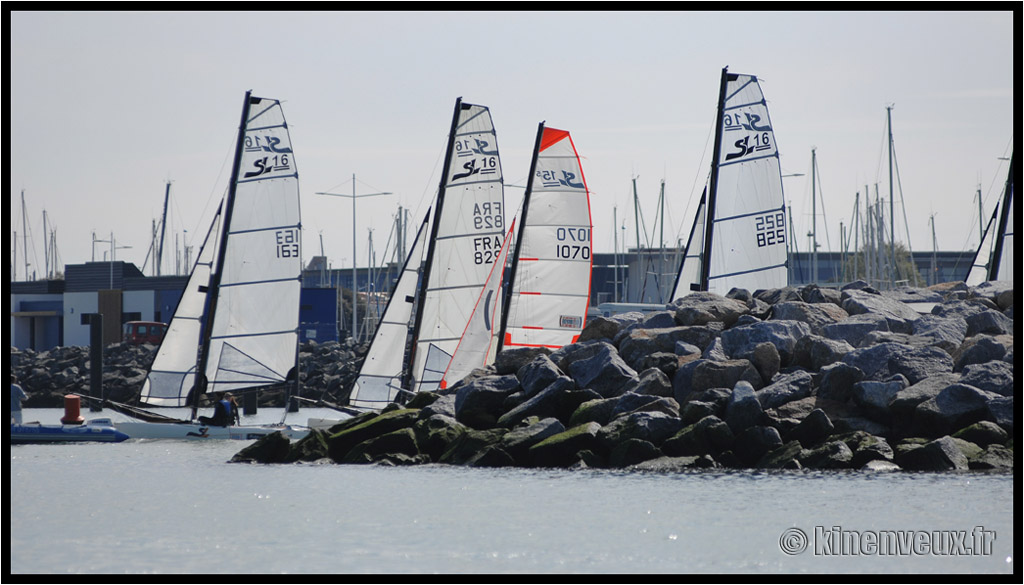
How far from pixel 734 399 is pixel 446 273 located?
12.5 metres

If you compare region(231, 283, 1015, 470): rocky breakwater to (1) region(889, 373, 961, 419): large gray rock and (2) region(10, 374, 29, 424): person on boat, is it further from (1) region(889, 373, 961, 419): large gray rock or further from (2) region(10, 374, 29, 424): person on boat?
(2) region(10, 374, 29, 424): person on boat

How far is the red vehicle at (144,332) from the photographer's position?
73.7m

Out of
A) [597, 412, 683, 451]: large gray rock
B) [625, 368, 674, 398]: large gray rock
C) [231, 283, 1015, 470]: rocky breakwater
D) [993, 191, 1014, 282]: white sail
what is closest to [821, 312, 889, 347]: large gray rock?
[231, 283, 1015, 470]: rocky breakwater

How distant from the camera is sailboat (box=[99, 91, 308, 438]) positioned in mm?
33469

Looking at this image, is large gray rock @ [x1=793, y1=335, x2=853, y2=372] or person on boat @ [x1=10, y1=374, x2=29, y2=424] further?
person on boat @ [x1=10, y1=374, x2=29, y2=424]

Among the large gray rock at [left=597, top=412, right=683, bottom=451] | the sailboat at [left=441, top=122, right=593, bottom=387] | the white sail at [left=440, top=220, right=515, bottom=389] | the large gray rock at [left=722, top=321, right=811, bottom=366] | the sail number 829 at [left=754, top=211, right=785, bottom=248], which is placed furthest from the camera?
the sail number 829 at [left=754, top=211, right=785, bottom=248]

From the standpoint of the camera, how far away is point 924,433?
925 inches

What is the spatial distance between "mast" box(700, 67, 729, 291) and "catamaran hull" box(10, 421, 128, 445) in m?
15.2

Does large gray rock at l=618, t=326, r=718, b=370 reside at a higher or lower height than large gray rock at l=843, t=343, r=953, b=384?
higher

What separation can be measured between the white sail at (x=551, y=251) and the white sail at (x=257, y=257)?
5830 millimetres

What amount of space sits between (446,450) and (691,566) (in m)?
11.1

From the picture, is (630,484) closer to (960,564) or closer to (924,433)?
(924,433)

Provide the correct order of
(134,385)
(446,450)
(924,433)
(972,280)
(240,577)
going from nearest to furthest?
(240,577), (924,433), (446,450), (972,280), (134,385)

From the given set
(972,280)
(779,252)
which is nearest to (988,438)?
(779,252)
